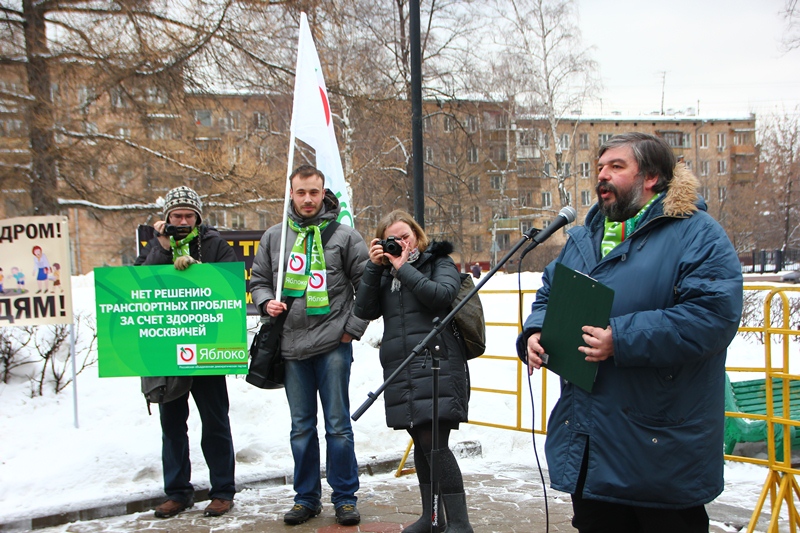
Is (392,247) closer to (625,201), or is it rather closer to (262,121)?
(625,201)

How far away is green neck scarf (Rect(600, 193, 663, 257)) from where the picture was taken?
290 centimetres

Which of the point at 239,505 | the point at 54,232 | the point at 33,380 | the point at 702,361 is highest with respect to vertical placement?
the point at 54,232

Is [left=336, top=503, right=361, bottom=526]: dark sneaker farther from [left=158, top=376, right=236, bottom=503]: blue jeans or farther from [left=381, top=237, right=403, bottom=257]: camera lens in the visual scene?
[left=381, top=237, right=403, bottom=257]: camera lens

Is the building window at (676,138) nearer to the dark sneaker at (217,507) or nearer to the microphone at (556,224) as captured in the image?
the dark sneaker at (217,507)

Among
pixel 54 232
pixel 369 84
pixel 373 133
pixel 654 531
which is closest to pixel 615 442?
pixel 654 531

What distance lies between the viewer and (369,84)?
761 inches

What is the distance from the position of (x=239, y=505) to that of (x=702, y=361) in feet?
12.1

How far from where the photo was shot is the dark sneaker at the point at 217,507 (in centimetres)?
493

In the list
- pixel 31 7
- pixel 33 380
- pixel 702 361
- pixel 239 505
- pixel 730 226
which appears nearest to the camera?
→ pixel 702 361

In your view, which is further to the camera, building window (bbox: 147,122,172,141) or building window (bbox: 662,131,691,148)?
building window (bbox: 662,131,691,148)

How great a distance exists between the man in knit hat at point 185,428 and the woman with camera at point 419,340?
154cm

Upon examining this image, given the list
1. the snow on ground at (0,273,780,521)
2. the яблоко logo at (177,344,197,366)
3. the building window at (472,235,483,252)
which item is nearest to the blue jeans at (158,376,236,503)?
the яблоко logo at (177,344,197,366)

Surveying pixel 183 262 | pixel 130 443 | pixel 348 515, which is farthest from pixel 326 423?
pixel 130 443

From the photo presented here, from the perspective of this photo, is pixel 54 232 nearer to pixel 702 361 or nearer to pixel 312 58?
pixel 312 58
